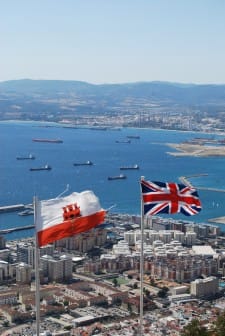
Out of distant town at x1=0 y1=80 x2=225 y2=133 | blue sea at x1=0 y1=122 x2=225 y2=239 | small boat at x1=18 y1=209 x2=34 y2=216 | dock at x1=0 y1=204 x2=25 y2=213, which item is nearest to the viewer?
small boat at x1=18 y1=209 x2=34 y2=216

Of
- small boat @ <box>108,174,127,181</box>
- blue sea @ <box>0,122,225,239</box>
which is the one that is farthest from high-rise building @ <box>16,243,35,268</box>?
small boat @ <box>108,174,127,181</box>

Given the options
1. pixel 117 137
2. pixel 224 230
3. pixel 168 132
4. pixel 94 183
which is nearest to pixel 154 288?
pixel 224 230

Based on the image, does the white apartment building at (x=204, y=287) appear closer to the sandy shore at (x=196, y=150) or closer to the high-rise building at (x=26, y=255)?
the high-rise building at (x=26, y=255)

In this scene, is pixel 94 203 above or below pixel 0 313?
above

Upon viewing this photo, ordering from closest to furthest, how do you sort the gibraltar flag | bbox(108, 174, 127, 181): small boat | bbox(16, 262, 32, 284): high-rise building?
1. the gibraltar flag
2. bbox(16, 262, 32, 284): high-rise building
3. bbox(108, 174, 127, 181): small boat

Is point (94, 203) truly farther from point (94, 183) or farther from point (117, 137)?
point (117, 137)

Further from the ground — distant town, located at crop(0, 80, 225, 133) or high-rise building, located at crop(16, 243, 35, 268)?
distant town, located at crop(0, 80, 225, 133)

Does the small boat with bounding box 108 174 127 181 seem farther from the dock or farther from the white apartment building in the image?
the white apartment building

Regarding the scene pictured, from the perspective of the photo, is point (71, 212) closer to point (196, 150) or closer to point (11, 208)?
point (11, 208)

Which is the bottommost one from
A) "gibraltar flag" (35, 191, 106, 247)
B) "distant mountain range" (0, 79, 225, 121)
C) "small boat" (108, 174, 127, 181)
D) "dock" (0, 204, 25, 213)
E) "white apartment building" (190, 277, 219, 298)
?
"white apartment building" (190, 277, 219, 298)
